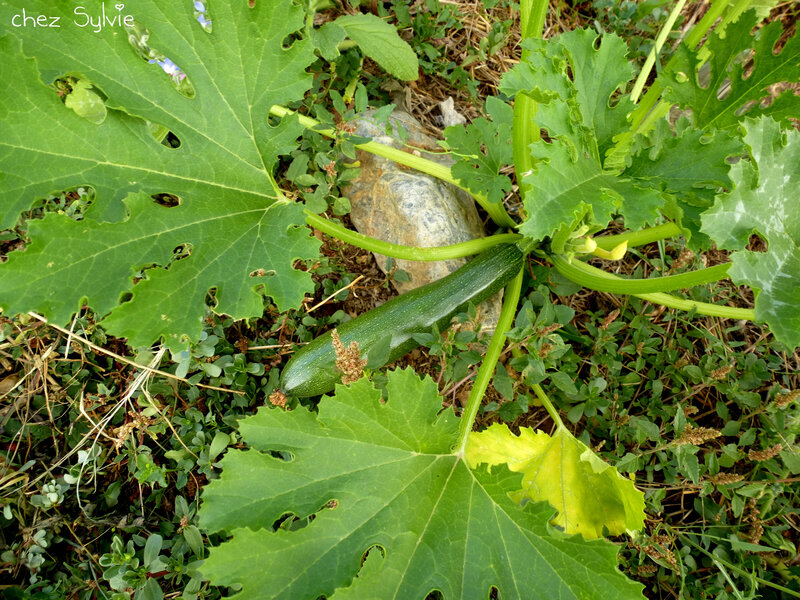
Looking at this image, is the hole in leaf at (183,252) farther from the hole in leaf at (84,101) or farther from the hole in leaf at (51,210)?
the hole in leaf at (84,101)

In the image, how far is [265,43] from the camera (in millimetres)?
1930

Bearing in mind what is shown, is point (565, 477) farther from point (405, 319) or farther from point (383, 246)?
point (383, 246)

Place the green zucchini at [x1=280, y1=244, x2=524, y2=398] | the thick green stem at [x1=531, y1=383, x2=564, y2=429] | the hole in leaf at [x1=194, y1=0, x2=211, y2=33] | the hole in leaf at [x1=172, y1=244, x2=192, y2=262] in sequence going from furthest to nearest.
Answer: the thick green stem at [x1=531, y1=383, x2=564, y2=429] → the green zucchini at [x1=280, y1=244, x2=524, y2=398] → the hole in leaf at [x1=172, y1=244, x2=192, y2=262] → the hole in leaf at [x1=194, y1=0, x2=211, y2=33]

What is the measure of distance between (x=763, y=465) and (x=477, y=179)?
177cm

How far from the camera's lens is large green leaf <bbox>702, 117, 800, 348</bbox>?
4.99ft

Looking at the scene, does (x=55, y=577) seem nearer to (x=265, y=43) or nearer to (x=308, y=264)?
Result: (x=308, y=264)

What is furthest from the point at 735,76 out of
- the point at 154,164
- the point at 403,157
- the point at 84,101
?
the point at 84,101

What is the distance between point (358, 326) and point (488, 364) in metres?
0.57

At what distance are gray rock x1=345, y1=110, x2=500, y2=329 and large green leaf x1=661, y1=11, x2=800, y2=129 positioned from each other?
108cm

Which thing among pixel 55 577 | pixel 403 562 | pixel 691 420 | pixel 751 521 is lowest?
pixel 751 521

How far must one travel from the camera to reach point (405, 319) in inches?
95.6

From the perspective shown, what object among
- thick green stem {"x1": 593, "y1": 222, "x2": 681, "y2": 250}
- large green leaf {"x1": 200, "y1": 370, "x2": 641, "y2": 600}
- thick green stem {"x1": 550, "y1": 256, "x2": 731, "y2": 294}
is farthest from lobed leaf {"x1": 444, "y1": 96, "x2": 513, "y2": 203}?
large green leaf {"x1": 200, "y1": 370, "x2": 641, "y2": 600}

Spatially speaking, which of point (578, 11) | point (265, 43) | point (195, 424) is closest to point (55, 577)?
point (195, 424)

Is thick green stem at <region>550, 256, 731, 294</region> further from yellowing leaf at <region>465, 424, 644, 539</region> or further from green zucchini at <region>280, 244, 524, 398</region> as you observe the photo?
yellowing leaf at <region>465, 424, 644, 539</region>
